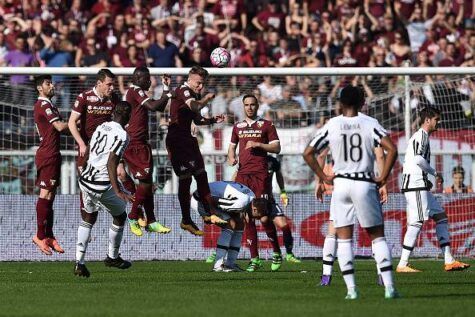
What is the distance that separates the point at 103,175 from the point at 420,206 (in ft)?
16.7

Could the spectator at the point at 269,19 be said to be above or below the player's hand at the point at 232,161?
above

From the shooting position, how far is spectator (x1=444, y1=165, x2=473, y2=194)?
22.7 m

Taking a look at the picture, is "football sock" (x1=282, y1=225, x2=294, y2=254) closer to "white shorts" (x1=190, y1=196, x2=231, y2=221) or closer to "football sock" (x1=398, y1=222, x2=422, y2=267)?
"white shorts" (x1=190, y1=196, x2=231, y2=221)

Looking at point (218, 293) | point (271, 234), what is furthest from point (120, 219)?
point (218, 293)

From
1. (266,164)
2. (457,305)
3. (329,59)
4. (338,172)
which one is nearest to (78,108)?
(266,164)

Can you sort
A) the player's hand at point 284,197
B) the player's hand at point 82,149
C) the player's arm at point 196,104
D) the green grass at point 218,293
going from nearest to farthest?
1. the green grass at point 218,293
2. the player's arm at point 196,104
3. the player's hand at point 82,149
4. the player's hand at point 284,197

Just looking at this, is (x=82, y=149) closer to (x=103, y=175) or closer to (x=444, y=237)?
(x=103, y=175)

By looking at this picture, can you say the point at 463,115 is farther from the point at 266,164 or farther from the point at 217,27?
the point at 217,27

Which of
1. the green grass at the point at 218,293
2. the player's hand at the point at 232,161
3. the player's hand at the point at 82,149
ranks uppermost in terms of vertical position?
the player's hand at the point at 82,149

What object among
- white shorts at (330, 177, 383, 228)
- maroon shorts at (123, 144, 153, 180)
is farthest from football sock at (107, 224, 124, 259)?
white shorts at (330, 177, 383, 228)

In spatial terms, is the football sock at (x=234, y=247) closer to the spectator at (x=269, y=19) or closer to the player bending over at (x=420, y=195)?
the player bending over at (x=420, y=195)

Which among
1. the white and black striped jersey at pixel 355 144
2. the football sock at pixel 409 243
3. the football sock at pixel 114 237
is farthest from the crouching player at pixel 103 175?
the football sock at pixel 409 243

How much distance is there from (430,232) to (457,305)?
412 inches

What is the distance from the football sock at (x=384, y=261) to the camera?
41.1 ft
